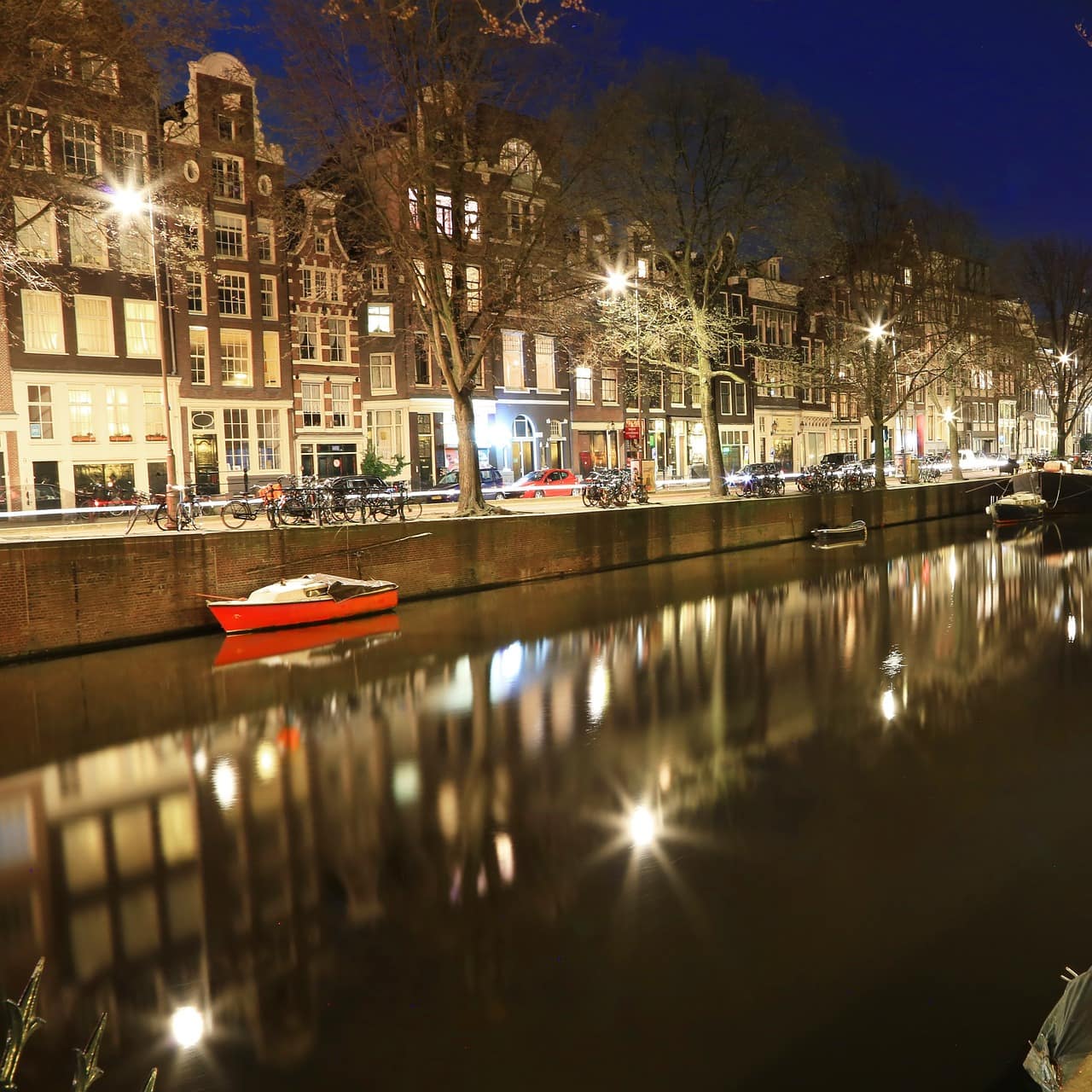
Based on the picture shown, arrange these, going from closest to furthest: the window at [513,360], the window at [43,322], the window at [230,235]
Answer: the window at [43,322], the window at [230,235], the window at [513,360]

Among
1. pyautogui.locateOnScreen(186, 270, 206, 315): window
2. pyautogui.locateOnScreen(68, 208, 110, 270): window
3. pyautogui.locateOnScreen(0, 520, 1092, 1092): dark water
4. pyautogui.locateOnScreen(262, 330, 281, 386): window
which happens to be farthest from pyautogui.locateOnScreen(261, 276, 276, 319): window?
pyautogui.locateOnScreen(0, 520, 1092, 1092): dark water

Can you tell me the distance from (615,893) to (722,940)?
99 cm

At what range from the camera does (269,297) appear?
4331 centimetres

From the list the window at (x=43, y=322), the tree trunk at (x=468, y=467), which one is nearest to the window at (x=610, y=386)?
the window at (x=43, y=322)

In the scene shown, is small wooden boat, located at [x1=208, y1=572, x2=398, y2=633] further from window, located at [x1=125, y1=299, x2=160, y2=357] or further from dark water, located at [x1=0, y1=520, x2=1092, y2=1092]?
window, located at [x1=125, y1=299, x2=160, y2=357]

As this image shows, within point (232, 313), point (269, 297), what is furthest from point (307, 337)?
point (232, 313)

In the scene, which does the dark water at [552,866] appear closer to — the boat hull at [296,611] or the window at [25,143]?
the boat hull at [296,611]

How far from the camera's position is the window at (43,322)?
1406 inches

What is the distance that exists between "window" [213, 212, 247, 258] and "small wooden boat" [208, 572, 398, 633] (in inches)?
1014

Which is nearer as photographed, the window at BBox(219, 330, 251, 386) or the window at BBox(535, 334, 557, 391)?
the window at BBox(219, 330, 251, 386)

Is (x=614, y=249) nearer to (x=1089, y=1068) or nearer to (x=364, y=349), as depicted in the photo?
(x=364, y=349)

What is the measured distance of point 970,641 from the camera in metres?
18.0

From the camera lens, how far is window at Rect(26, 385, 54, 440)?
118ft

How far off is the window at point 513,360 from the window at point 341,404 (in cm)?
802
